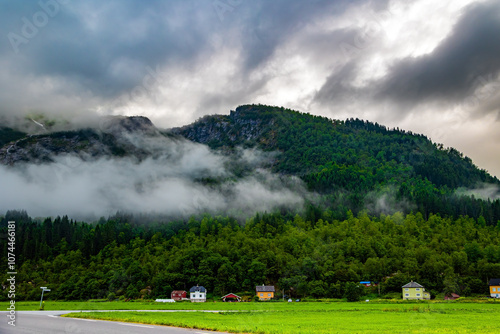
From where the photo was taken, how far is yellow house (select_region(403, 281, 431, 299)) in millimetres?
118438

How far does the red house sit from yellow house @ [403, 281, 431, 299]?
257 ft

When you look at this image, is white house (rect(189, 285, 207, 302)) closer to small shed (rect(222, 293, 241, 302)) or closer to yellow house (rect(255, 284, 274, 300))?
small shed (rect(222, 293, 241, 302))

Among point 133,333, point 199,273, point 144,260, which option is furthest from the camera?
point 144,260

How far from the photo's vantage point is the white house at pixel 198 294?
136675 millimetres

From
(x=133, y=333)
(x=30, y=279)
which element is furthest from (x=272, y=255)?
(x=133, y=333)

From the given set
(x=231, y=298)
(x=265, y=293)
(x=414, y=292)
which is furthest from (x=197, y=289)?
(x=414, y=292)

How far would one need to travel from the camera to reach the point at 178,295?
458 ft

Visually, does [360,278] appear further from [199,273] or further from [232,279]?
[199,273]

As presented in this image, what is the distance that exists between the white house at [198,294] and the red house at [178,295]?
2768mm

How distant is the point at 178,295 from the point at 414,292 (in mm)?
82785

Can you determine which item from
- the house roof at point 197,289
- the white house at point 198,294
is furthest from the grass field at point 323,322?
the house roof at point 197,289

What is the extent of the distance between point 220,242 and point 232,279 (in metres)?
49.8

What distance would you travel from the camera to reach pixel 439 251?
16800 cm

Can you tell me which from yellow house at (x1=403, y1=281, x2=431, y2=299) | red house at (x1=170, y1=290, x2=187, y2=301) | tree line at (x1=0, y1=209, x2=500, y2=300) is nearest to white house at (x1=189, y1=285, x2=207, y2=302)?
red house at (x1=170, y1=290, x2=187, y2=301)
